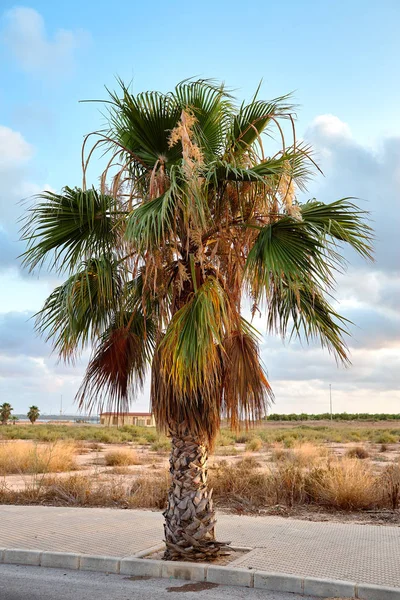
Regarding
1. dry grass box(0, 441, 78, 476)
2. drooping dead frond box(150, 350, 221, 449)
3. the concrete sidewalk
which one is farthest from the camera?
dry grass box(0, 441, 78, 476)

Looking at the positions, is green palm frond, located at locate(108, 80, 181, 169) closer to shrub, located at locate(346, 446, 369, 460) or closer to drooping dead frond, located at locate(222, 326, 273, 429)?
drooping dead frond, located at locate(222, 326, 273, 429)

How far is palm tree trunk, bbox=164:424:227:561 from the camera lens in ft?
27.9

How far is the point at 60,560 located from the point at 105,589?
1510 mm

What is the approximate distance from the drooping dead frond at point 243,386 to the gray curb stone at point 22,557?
3377 mm

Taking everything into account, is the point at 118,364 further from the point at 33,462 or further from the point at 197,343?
the point at 33,462

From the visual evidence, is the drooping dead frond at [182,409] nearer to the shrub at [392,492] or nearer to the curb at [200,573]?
the curb at [200,573]

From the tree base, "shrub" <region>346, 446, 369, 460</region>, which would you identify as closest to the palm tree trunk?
the tree base

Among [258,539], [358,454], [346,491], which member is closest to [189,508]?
[258,539]

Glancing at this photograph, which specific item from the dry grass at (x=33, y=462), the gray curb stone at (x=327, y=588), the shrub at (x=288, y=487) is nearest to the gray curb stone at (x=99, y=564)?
the gray curb stone at (x=327, y=588)

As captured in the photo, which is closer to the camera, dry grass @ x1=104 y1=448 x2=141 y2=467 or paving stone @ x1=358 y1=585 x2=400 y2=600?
paving stone @ x1=358 y1=585 x2=400 y2=600

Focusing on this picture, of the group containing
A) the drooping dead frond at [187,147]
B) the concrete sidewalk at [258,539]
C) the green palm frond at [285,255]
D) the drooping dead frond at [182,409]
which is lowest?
the concrete sidewalk at [258,539]

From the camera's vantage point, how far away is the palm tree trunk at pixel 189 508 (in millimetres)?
8492

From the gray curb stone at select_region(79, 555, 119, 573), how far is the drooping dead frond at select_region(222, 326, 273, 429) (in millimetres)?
2395

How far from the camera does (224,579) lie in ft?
26.1
